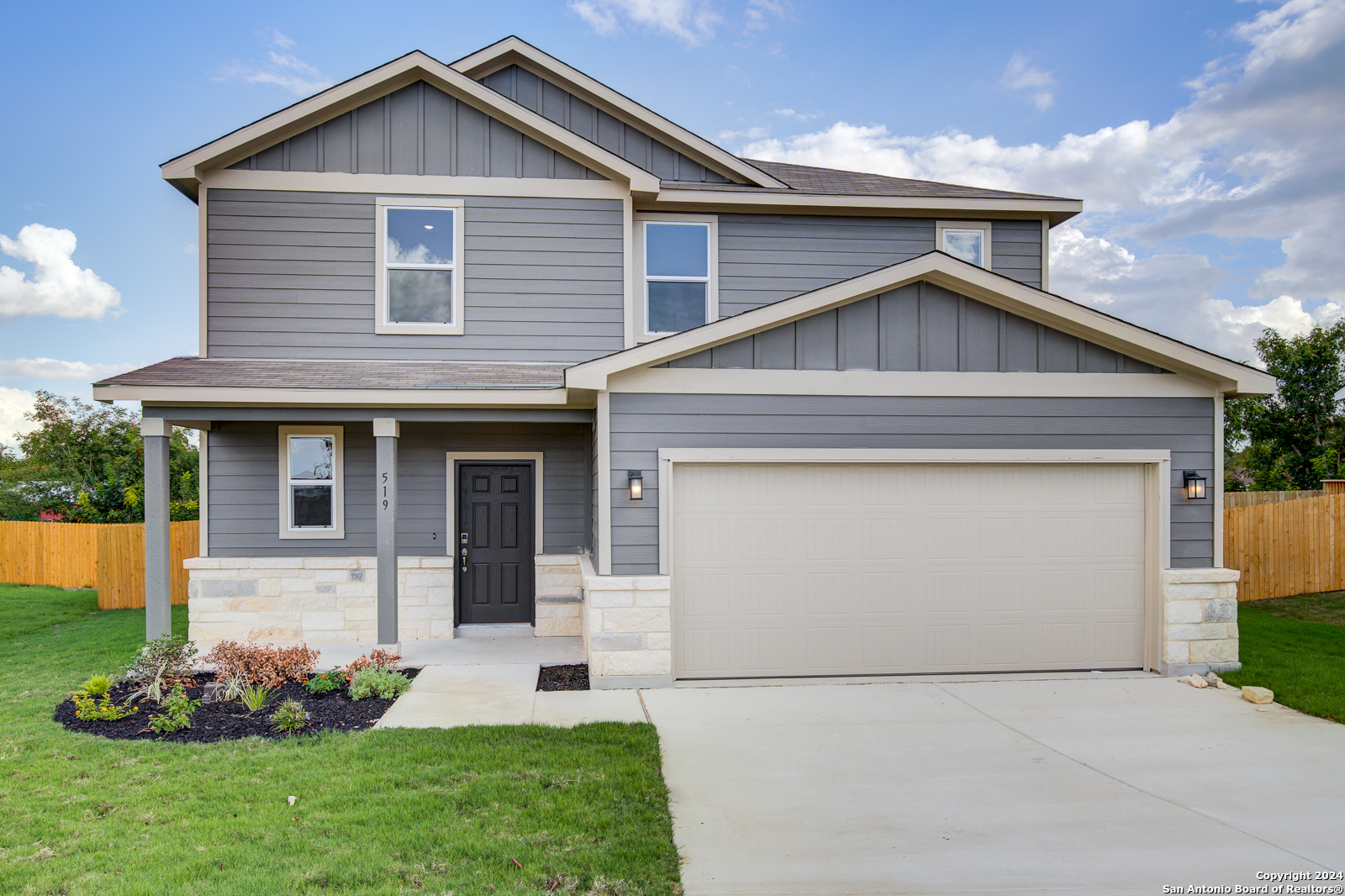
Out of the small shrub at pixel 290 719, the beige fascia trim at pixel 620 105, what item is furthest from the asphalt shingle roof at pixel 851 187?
the small shrub at pixel 290 719

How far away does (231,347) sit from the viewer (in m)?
8.74

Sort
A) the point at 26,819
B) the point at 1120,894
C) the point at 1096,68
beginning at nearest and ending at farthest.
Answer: the point at 1120,894, the point at 26,819, the point at 1096,68

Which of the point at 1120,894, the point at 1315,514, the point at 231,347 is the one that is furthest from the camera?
the point at 1315,514

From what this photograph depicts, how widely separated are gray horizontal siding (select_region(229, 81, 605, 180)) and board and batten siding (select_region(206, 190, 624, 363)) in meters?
0.38

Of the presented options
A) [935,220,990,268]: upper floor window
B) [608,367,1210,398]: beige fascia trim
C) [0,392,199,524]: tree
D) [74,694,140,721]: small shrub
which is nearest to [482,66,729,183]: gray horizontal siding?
[935,220,990,268]: upper floor window

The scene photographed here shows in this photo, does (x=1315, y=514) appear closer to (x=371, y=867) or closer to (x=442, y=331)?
(x=442, y=331)

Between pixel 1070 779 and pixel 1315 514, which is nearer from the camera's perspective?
pixel 1070 779

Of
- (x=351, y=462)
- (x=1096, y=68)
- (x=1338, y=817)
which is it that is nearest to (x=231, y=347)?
(x=351, y=462)

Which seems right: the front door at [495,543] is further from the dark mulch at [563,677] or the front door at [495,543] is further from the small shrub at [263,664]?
the small shrub at [263,664]

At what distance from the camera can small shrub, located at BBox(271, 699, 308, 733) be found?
549 cm

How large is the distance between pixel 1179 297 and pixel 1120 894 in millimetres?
22889

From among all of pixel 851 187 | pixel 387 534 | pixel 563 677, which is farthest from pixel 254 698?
pixel 851 187

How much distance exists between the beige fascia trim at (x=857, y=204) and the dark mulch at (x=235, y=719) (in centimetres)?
656

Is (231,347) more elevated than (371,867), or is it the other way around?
(231,347)
